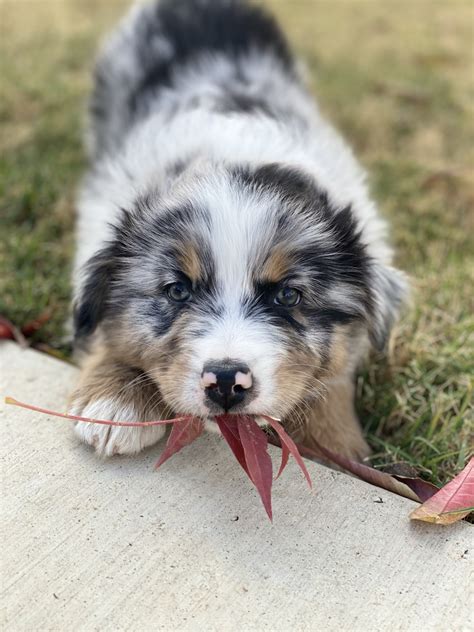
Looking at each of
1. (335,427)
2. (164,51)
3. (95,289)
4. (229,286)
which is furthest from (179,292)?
(164,51)

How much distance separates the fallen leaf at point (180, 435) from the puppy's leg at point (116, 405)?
0.49 ft

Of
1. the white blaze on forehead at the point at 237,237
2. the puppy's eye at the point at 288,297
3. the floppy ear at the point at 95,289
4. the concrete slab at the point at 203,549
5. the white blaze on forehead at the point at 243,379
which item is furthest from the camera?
the floppy ear at the point at 95,289

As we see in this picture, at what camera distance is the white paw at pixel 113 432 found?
285cm

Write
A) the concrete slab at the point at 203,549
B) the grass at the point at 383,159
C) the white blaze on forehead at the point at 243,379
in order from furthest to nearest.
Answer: the grass at the point at 383,159, the white blaze on forehead at the point at 243,379, the concrete slab at the point at 203,549

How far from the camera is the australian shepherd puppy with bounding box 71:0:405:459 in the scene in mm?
2736

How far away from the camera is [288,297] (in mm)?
2918

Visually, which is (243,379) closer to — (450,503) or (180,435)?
(180,435)

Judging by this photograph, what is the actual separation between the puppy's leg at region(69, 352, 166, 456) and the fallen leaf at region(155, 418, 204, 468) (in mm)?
151

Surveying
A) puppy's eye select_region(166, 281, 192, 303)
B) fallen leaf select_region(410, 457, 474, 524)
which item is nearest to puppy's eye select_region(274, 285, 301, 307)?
puppy's eye select_region(166, 281, 192, 303)

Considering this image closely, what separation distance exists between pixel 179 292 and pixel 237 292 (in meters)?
0.25

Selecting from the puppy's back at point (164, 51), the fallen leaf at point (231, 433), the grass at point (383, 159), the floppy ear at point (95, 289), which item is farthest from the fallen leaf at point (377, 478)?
the puppy's back at point (164, 51)

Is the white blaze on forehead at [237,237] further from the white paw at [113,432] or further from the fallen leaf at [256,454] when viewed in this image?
the white paw at [113,432]

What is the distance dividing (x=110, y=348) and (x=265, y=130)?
146 cm

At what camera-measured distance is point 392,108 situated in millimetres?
7004
